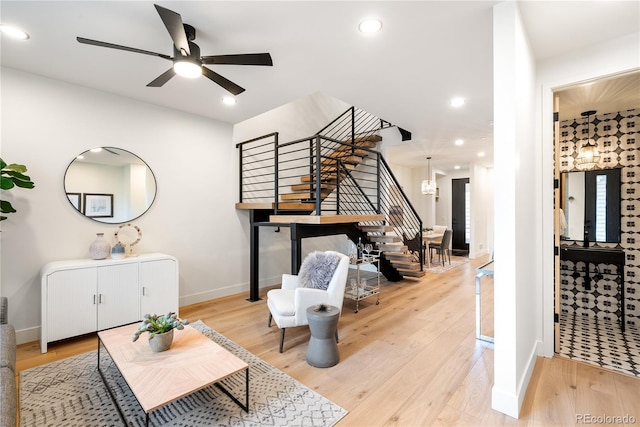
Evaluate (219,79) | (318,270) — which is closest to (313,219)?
(318,270)

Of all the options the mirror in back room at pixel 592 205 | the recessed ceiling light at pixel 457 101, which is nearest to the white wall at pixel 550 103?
the recessed ceiling light at pixel 457 101

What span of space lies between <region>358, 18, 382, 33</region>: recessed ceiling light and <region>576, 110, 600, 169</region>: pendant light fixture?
293cm

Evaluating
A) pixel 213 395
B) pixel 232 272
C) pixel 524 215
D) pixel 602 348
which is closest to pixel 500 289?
pixel 524 215

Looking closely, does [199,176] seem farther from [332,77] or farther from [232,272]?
[332,77]

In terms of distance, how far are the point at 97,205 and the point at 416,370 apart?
12.6 ft

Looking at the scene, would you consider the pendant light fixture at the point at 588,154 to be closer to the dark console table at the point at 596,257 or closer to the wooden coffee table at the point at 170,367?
the dark console table at the point at 596,257

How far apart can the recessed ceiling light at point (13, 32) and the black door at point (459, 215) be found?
32.5ft

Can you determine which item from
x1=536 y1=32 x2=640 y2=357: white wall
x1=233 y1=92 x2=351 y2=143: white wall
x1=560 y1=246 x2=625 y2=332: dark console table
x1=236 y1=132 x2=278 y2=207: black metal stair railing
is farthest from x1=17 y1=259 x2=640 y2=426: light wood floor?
A: x1=233 y1=92 x2=351 y2=143: white wall

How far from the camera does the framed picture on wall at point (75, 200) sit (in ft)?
10.8

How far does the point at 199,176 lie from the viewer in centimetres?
434

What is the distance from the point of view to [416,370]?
97.7 inches

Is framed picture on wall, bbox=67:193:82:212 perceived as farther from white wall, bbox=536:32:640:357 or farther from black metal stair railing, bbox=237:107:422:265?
white wall, bbox=536:32:640:357

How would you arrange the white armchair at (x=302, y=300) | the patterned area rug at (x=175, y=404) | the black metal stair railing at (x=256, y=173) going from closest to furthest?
the patterned area rug at (x=175, y=404) < the white armchair at (x=302, y=300) < the black metal stair railing at (x=256, y=173)

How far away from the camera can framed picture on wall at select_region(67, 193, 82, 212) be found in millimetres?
3287
